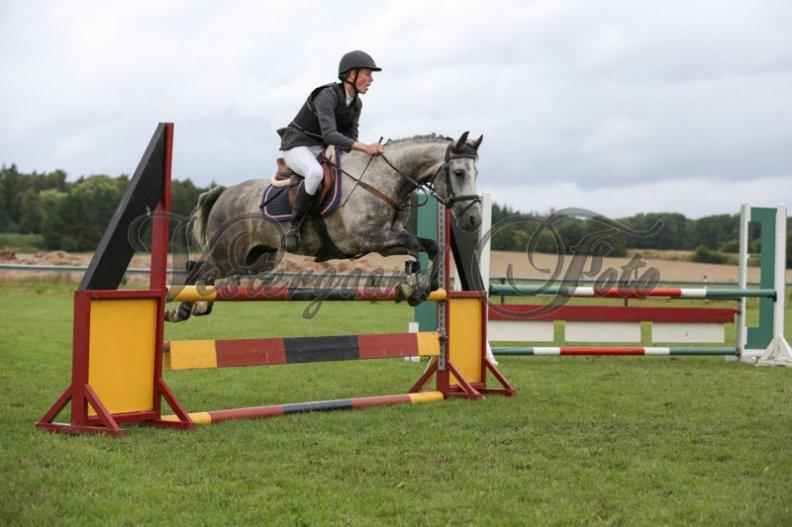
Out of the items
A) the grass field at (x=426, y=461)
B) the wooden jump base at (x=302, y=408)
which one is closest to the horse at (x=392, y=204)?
the wooden jump base at (x=302, y=408)

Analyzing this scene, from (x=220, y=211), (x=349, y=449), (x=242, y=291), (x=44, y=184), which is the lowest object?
(x=349, y=449)

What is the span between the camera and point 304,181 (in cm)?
613

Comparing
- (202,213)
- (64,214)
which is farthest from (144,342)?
(64,214)

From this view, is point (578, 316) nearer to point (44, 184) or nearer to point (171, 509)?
point (171, 509)

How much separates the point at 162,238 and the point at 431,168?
1.93m

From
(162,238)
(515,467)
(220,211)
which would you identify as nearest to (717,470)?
(515,467)

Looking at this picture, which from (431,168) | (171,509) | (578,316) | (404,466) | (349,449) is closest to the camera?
(171,509)

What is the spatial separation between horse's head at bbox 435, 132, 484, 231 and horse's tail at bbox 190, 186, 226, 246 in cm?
203

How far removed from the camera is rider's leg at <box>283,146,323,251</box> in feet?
20.0

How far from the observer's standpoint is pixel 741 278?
10531mm

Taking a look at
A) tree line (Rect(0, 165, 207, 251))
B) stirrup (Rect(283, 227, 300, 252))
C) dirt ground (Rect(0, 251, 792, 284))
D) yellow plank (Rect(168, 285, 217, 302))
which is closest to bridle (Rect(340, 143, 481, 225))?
stirrup (Rect(283, 227, 300, 252))

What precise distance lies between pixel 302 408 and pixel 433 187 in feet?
5.74

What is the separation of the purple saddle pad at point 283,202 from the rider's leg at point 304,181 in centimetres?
10

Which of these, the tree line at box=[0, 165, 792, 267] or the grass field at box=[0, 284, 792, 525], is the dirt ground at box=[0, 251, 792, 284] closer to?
the tree line at box=[0, 165, 792, 267]
